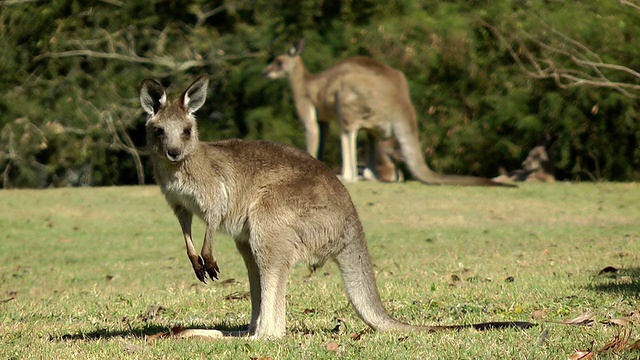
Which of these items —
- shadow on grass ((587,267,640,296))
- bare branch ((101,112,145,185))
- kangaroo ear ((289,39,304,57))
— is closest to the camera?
shadow on grass ((587,267,640,296))

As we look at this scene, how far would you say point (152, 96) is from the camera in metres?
5.28

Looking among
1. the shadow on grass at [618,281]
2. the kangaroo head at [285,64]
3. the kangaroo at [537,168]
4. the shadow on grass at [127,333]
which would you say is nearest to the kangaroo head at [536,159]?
the kangaroo at [537,168]

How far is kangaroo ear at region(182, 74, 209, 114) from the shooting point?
17.4 feet

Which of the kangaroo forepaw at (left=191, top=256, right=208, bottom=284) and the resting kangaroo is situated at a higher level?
the resting kangaroo

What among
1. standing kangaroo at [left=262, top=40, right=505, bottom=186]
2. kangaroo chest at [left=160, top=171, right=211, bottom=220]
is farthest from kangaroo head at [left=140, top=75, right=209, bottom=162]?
standing kangaroo at [left=262, top=40, right=505, bottom=186]

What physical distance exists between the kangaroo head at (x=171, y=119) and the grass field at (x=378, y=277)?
956 millimetres

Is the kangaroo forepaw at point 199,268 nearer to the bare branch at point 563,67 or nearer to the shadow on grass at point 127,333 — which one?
the shadow on grass at point 127,333

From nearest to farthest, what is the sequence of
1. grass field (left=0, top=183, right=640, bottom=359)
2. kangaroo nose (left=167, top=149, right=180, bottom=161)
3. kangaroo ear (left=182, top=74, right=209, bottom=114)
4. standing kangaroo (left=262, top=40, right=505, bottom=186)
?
1. grass field (left=0, top=183, right=640, bottom=359)
2. kangaroo nose (left=167, top=149, right=180, bottom=161)
3. kangaroo ear (left=182, top=74, right=209, bottom=114)
4. standing kangaroo (left=262, top=40, right=505, bottom=186)

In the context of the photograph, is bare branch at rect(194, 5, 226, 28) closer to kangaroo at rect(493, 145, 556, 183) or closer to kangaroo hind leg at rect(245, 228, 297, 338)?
kangaroo at rect(493, 145, 556, 183)

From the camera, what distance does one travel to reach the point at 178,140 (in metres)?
5.15

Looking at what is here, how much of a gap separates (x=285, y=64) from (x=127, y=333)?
9077 mm

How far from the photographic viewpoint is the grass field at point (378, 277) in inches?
186

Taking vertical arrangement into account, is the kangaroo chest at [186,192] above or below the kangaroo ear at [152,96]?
below

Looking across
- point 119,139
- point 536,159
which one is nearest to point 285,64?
point 119,139
